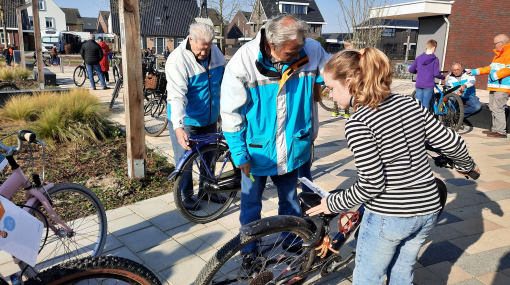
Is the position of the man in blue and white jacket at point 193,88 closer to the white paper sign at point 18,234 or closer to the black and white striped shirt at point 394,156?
the white paper sign at point 18,234

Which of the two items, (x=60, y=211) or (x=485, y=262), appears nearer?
(x=60, y=211)

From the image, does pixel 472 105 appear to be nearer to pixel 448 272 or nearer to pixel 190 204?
pixel 448 272

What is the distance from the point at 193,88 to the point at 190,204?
1248mm

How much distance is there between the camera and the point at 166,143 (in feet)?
23.0

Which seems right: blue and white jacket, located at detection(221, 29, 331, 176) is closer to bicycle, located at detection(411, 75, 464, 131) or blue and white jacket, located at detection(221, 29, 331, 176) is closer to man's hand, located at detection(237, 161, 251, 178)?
man's hand, located at detection(237, 161, 251, 178)

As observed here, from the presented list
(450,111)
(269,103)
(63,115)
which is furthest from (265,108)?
(450,111)

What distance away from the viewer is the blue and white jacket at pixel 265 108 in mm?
2656

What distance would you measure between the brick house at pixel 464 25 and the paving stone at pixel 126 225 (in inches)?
743

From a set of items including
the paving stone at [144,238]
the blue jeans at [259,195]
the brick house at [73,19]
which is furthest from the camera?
the brick house at [73,19]

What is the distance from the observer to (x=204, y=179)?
161 inches

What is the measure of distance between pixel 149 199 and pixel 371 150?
331cm

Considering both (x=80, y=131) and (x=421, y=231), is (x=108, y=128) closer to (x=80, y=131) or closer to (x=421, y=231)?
(x=80, y=131)

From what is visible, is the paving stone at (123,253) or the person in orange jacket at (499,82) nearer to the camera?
the paving stone at (123,253)

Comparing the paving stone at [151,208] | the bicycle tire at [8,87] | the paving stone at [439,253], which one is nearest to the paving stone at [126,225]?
the paving stone at [151,208]
